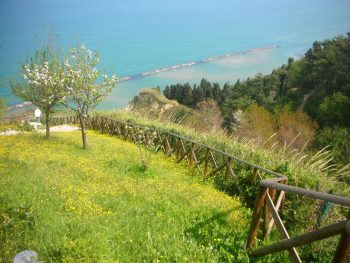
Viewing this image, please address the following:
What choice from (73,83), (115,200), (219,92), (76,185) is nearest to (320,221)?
(115,200)

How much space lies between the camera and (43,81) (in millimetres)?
17422

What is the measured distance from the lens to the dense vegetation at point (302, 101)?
1580 inches

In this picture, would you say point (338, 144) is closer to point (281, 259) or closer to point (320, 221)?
point (320, 221)

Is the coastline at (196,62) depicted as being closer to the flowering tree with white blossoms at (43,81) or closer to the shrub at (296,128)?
the shrub at (296,128)

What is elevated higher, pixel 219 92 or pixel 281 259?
pixel 281 259

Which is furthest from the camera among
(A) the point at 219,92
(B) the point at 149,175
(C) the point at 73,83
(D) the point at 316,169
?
(A) the point at 219,92

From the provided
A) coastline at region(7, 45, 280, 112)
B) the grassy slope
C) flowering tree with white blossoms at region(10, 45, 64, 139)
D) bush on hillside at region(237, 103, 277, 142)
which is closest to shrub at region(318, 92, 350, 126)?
bush on hillside at region(237, 103, 277, 142)

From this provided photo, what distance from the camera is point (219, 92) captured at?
72.9 meters

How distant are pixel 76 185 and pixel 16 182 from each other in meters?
1.50

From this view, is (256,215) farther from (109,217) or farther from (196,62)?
(196,62)

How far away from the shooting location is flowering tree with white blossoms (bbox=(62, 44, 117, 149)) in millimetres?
16562

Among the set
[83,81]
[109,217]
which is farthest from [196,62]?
[109,217]

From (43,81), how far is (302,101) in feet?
150

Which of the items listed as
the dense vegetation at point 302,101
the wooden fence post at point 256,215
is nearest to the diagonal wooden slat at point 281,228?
the wooden fence post at point 256,215
